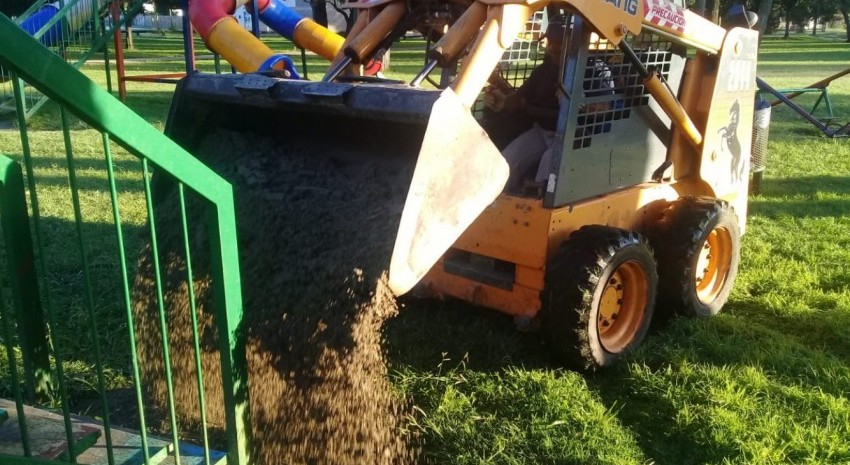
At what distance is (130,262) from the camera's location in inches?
199

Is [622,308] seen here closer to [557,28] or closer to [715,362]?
[715,362]

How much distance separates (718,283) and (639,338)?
98cm

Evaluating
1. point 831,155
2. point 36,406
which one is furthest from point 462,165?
point 831,155

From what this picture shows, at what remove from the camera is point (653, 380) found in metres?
3.56

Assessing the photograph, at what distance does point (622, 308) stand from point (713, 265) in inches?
38.3

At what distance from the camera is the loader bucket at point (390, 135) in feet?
8.46

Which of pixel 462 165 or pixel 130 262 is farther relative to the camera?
pixel 130 262

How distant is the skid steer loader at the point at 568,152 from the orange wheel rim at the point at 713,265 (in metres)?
0.01

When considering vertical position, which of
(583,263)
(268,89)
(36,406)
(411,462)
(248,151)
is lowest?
(411,462)

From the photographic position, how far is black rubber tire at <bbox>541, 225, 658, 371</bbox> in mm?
3408

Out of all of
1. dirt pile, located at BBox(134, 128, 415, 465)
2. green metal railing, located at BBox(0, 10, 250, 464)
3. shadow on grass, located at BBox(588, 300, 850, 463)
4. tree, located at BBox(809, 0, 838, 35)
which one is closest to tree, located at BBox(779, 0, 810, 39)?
tree, located at BBox(809, 0, 838, 35)

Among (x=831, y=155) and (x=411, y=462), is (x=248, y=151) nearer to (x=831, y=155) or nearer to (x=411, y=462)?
(x=411, y=462)

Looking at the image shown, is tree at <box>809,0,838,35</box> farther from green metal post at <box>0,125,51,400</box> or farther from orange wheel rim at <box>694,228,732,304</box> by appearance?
green metal post at <box>0,125,51,400</box>

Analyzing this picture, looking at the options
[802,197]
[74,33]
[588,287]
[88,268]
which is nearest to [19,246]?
[88,268]
